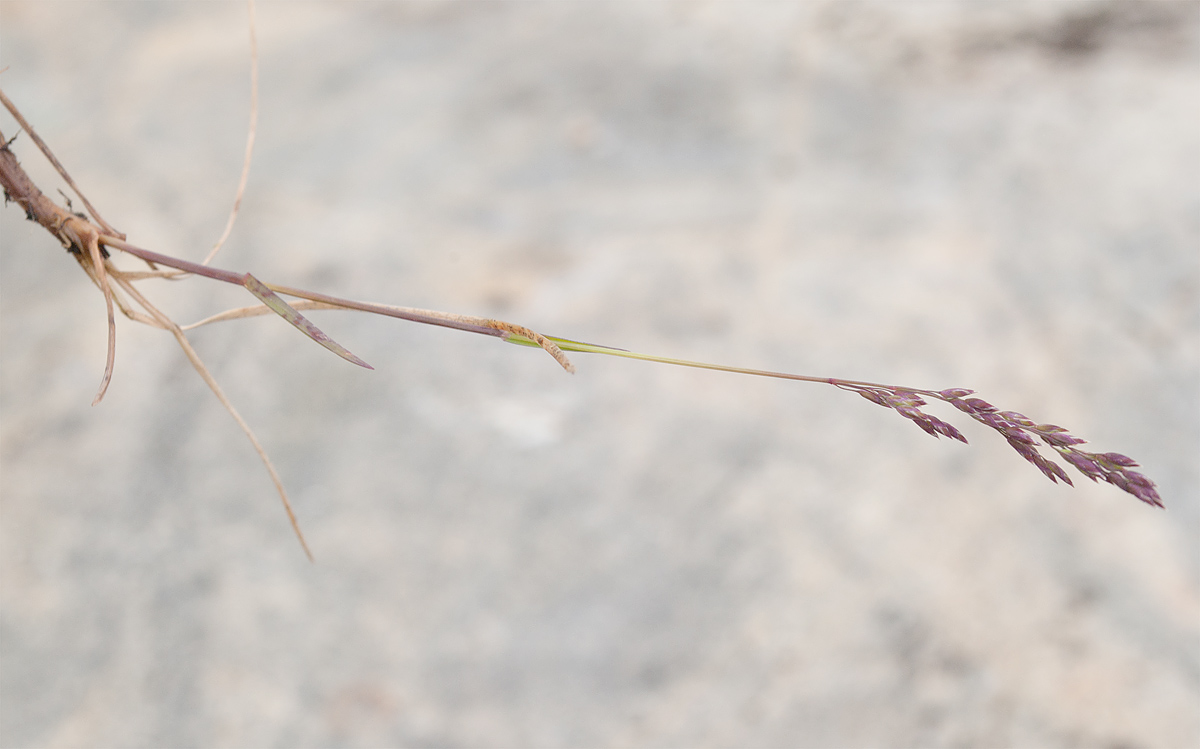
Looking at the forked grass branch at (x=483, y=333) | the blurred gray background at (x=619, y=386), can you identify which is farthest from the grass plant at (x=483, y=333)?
the blurred gray background at (x=619, y=386)

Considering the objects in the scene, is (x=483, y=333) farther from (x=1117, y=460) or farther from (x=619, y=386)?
(x=619, y=386)

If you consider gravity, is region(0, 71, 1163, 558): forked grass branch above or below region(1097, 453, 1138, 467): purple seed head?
above

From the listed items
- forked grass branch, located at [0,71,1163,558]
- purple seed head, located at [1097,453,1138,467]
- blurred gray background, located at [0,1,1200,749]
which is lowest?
purple seed head, located at [1097,453,1138,467]

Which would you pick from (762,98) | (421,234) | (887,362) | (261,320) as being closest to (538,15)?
(762,98)

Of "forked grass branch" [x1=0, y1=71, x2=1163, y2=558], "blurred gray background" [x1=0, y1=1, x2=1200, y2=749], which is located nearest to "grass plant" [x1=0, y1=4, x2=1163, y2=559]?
"forked grass branch" [x1=0, y1=71, x2=1163, y2=558]

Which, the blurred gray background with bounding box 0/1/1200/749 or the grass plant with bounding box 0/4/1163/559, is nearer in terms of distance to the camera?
the grass plant with bounding box 0/4/1163/559

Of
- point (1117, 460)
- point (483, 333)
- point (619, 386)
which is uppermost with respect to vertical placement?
point (619, 386)

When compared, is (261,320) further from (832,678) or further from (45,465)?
(832,678)

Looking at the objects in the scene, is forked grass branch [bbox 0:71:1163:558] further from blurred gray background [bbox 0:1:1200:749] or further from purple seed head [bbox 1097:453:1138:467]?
blurred gray background [bbox 0:1:1200:749]

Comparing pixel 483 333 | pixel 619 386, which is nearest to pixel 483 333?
pixel 483 333
